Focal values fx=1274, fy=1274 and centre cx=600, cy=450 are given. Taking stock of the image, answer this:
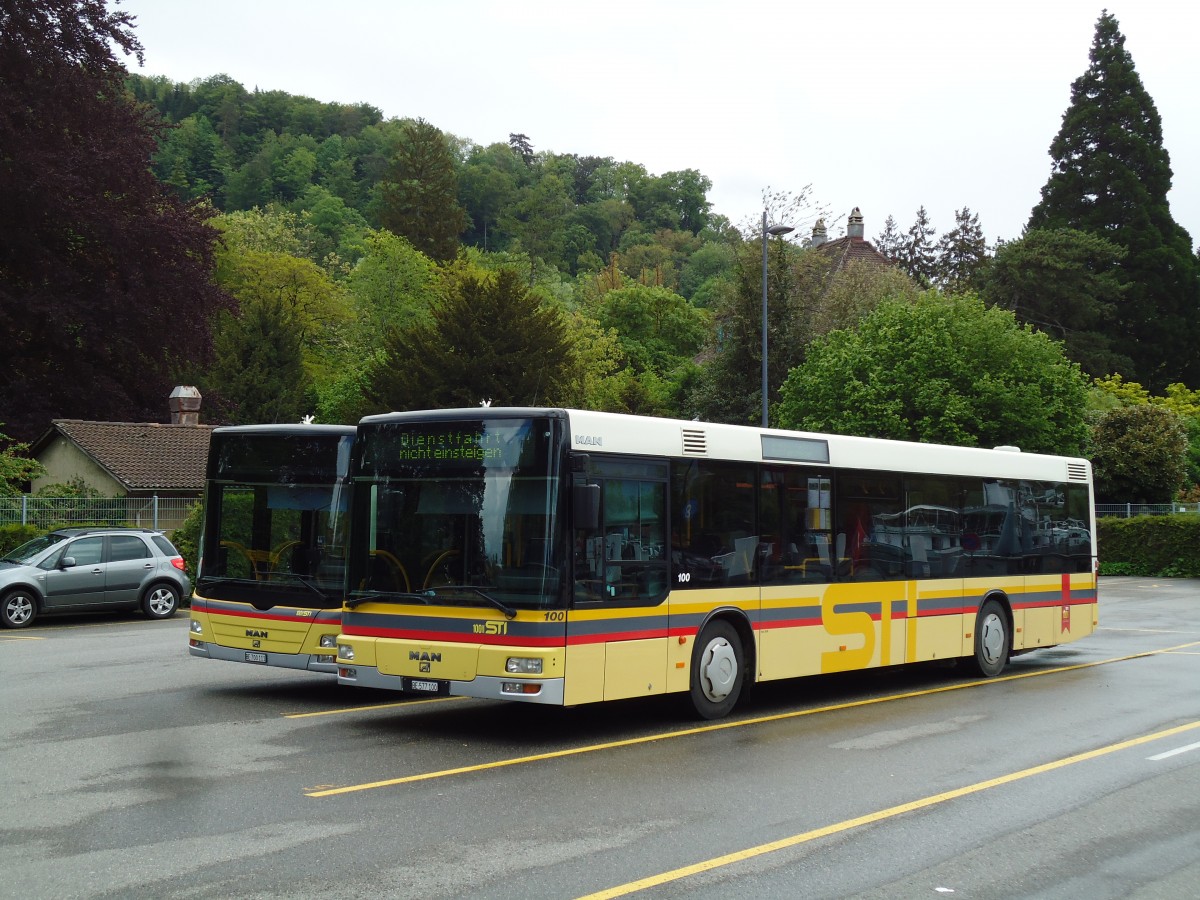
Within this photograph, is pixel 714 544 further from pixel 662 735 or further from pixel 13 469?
pixel 13 469

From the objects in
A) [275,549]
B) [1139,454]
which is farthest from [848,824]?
[1139,454]

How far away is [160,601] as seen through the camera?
24.6m

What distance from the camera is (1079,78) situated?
251 ft

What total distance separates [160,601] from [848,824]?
19529 millimetres

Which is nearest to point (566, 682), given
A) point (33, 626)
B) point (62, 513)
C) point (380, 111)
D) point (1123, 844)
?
point (1123, 844)

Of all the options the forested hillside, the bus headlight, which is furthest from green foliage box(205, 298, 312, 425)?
the bus headlight

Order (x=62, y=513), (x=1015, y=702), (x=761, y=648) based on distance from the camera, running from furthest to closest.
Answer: (x=62, y=513)
(x=1015, y=702)
(x=761, y=648)

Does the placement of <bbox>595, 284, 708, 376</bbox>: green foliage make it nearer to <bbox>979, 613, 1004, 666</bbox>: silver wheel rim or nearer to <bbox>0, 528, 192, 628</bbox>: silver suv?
<bbox>0, 528, 192, 628</bbox>: silver suv

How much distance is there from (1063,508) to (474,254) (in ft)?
251

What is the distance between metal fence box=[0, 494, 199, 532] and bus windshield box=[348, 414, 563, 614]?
19.4 metres

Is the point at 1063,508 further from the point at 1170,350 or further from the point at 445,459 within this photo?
the point at 1170,350

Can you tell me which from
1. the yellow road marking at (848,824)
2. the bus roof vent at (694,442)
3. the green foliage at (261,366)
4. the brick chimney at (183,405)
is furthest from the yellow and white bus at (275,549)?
the green foliage at (261,366)

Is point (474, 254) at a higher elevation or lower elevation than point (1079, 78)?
lower

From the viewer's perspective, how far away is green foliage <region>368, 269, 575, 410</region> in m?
44.2
